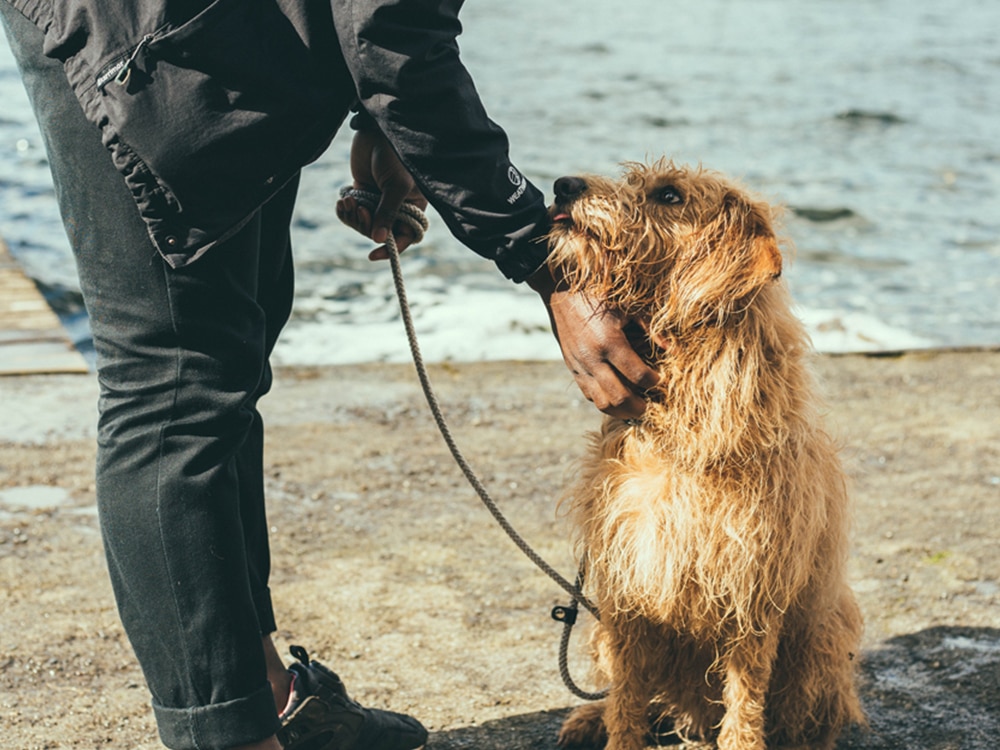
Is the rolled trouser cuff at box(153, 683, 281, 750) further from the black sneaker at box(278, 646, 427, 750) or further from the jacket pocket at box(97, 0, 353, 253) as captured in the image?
the jacket pocket at box(97, 0, 353, 253)

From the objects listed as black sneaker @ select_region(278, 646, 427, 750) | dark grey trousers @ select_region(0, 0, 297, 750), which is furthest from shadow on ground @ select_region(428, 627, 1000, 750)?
dark grey trousers @ select_region(0, 0, 297, 750)

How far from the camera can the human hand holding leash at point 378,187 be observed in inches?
102

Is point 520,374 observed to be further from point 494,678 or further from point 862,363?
point 494,678

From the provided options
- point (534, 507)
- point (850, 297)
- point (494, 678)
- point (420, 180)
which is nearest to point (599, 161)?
point (850, 297)

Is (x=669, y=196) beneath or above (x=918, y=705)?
above

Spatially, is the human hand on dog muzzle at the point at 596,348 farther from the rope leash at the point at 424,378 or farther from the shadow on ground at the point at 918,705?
the shadow on ground at the point at 918,705

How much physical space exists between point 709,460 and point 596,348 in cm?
37

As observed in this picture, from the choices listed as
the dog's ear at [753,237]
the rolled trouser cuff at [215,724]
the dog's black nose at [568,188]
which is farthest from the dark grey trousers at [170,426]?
the dog's ear at [753,237]

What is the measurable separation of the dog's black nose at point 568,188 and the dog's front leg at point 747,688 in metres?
1.09

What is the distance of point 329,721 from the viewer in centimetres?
263

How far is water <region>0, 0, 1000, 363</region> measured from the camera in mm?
6895

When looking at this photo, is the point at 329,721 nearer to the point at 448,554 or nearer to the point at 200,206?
the point at 448,554

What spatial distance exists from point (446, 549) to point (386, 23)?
2297 mm

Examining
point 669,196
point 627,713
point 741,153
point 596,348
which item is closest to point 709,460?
point 596,348
